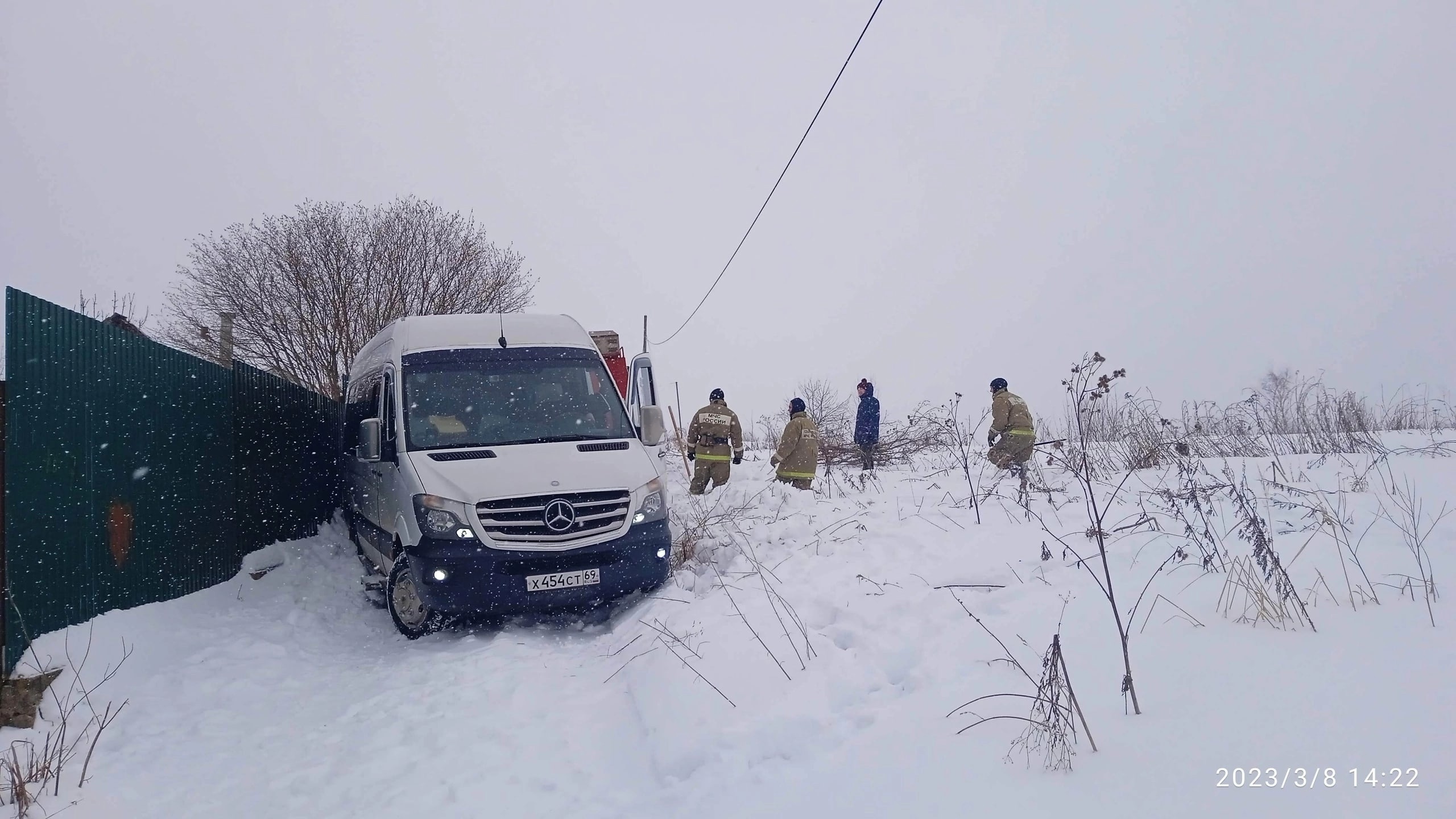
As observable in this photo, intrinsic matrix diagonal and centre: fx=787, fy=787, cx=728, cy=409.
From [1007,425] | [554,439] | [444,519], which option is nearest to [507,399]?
[554,439]

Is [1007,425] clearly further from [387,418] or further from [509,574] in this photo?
[387,418]

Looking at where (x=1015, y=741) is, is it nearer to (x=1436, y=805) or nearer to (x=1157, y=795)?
(x=1157, y=795)

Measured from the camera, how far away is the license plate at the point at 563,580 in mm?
5895

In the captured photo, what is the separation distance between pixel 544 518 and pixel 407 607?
148 centimetres

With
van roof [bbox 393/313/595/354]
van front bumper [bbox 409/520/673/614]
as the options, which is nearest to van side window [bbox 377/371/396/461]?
van roof [bbox 393/313/595/354]

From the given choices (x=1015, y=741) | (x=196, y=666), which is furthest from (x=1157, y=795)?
(x=196, y=666)

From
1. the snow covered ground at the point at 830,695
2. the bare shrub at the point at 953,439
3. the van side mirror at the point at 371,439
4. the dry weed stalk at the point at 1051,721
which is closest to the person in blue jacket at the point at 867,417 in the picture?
the bare shrub at the point at 953,439

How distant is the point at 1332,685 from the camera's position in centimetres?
284

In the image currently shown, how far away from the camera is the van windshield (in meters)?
6.69

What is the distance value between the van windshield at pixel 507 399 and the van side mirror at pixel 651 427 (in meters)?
0.15

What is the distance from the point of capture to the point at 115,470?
17.4 feet

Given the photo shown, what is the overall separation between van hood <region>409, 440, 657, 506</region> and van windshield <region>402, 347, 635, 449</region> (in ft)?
0.78

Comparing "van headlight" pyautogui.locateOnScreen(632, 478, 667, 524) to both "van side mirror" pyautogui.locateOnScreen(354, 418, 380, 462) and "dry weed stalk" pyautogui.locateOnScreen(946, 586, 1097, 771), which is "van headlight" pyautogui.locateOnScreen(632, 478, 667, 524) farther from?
"dry weed stalk" pyautogui.locateOnScreen(946, 586, 1097, 771)

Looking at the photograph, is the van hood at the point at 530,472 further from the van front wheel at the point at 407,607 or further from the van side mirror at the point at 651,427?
the van front wheel at the point at 407,607
